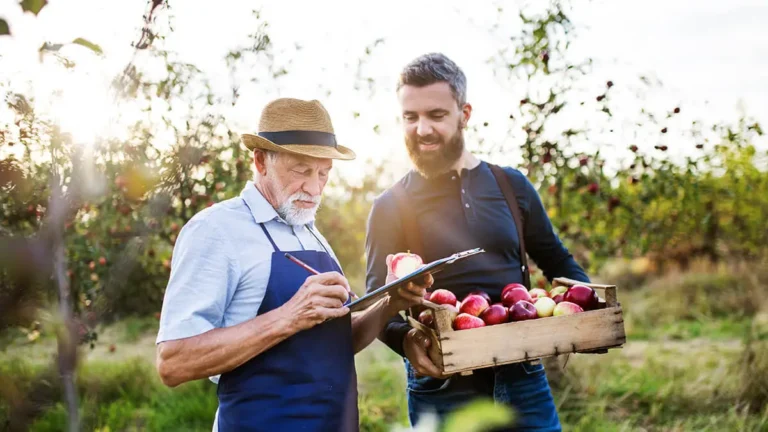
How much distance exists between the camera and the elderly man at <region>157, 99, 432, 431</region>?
6.24 ft

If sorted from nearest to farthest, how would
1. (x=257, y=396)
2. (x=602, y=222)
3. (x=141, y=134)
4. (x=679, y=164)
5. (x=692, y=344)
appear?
(x=257, y=396) < (x=141, y=134) < (x=679, y=164) < (x=602, y=222) < (x=692, y=344)

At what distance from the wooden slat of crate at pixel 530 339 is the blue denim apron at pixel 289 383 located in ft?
1.17

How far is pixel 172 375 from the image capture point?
6.19 ft

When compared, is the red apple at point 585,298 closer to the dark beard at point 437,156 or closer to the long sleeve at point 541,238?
the long sleeve at point 541,238

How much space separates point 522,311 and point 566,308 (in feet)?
0.62

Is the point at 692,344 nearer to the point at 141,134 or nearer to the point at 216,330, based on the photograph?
the point at 141,134

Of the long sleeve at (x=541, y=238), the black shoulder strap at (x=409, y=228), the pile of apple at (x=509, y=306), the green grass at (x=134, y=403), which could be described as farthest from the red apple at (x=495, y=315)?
the green grass at (x=134, y=403)

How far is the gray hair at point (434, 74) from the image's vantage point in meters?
2.74

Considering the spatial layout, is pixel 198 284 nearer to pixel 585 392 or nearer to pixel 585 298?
pixel 585 298

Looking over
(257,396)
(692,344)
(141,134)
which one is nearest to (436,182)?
(257,396)

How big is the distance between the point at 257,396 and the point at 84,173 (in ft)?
Answer: 2.77

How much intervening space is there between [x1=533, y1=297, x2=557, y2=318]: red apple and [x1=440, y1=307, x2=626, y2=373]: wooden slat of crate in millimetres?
179

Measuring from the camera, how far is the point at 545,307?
2508 millimetres

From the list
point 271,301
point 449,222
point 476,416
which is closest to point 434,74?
point 449,222
